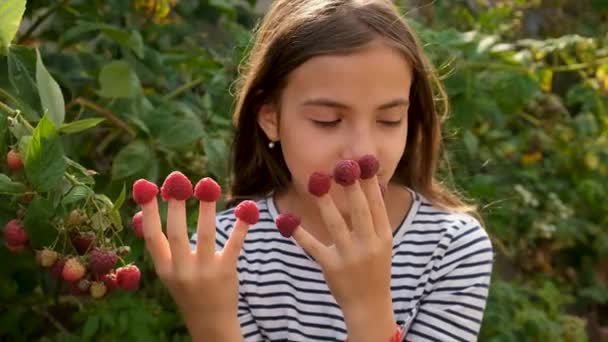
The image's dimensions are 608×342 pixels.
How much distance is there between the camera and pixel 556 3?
4.18 meters

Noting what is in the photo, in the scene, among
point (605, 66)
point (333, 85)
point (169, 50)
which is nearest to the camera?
point (333, 85)

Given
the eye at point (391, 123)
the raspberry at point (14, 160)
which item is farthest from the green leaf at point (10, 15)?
the eye at point (391, 123)

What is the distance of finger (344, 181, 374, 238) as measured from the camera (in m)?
1.14

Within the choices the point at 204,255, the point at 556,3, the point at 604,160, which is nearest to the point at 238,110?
the point at 204,255

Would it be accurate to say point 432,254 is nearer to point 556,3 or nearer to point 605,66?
point 605,66

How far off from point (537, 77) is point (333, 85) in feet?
3.74

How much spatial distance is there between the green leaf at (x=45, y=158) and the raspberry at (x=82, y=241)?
66 mm

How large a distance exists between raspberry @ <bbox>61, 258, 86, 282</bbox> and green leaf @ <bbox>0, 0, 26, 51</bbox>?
307mm

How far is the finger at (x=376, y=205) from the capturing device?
1.16 meters

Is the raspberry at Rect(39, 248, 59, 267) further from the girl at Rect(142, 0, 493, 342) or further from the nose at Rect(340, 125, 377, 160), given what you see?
the nose at Rect(340, 125, 377, 160)

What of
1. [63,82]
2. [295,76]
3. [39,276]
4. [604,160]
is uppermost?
[295,76]

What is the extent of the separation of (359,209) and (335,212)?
0.03 m

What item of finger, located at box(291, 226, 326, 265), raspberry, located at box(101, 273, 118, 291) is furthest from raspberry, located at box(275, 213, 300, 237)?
raspberry, located at box(101, 273, 118, 291)

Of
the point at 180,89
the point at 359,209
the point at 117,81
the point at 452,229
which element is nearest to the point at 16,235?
the point at 359,209
